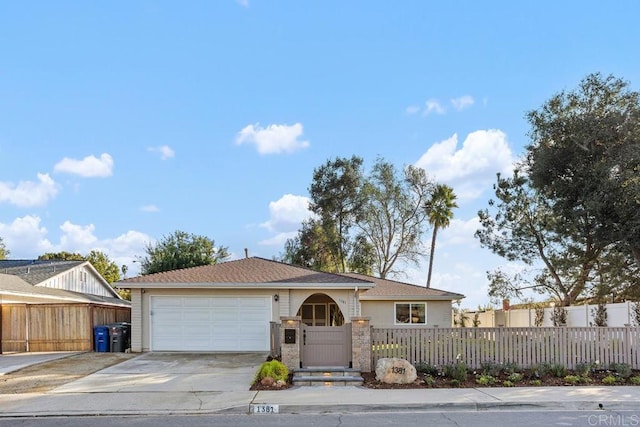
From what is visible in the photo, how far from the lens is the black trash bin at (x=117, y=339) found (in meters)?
19.2

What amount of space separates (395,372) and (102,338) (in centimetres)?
1179

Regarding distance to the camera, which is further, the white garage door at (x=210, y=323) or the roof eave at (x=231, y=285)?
the white garage door at (x=210, y=323)

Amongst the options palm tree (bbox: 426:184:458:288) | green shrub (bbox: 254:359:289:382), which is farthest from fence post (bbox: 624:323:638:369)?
palm tree (bbox: 426:184:458:288)

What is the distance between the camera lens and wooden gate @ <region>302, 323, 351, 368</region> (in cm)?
1356

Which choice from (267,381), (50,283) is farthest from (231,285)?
(50,283)

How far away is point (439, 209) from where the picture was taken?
1649 inches

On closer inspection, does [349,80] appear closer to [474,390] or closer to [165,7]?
[165,7]

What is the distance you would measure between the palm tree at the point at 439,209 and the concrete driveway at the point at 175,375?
2630 centimetres

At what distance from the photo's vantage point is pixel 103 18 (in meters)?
16.6

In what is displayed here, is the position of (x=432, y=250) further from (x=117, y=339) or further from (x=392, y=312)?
(x=117, y=339)

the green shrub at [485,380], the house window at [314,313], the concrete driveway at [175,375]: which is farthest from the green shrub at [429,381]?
the house window at [314,313]

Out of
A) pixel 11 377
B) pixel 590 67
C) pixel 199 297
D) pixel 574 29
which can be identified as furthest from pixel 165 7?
pixel 590 67

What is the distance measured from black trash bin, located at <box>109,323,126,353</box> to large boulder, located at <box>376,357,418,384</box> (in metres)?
10.7

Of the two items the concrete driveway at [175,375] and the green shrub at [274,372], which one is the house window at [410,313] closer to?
the concrete driveway at [175,375]
